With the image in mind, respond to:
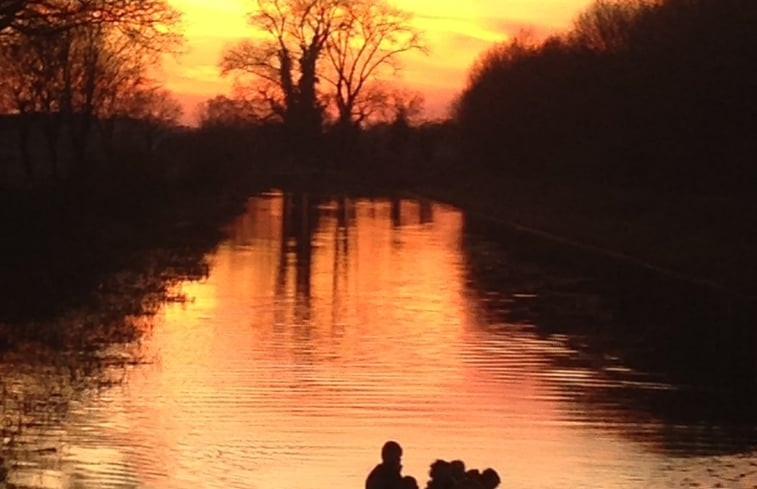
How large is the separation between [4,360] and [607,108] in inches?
1773

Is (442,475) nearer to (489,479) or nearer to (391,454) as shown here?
(391,454)

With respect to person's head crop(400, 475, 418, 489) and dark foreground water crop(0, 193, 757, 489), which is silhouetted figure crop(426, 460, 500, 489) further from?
dark foreground water crop(0, 193, 757, 489)

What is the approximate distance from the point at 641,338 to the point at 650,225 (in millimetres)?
24532

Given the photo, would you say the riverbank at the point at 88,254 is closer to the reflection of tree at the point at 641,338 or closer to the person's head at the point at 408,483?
the reflection of tree at the point at 641,338

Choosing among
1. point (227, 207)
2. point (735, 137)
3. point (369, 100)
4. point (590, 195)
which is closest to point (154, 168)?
point (227, 207)

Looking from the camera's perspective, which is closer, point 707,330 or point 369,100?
point 707,330

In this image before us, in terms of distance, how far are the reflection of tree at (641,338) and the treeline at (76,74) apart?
898 cm

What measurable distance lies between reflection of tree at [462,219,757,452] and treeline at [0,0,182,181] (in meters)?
8.98

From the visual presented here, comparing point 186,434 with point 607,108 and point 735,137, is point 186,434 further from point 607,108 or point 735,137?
point 607,108

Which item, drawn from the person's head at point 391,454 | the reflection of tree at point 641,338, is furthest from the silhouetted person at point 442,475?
the reflection of tree at point 641,338

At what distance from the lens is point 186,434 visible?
45.4 feet

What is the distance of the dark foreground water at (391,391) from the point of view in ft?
41.2

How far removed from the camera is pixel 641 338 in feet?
74.1

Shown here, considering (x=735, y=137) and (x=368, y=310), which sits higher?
(x=735, y=137)
